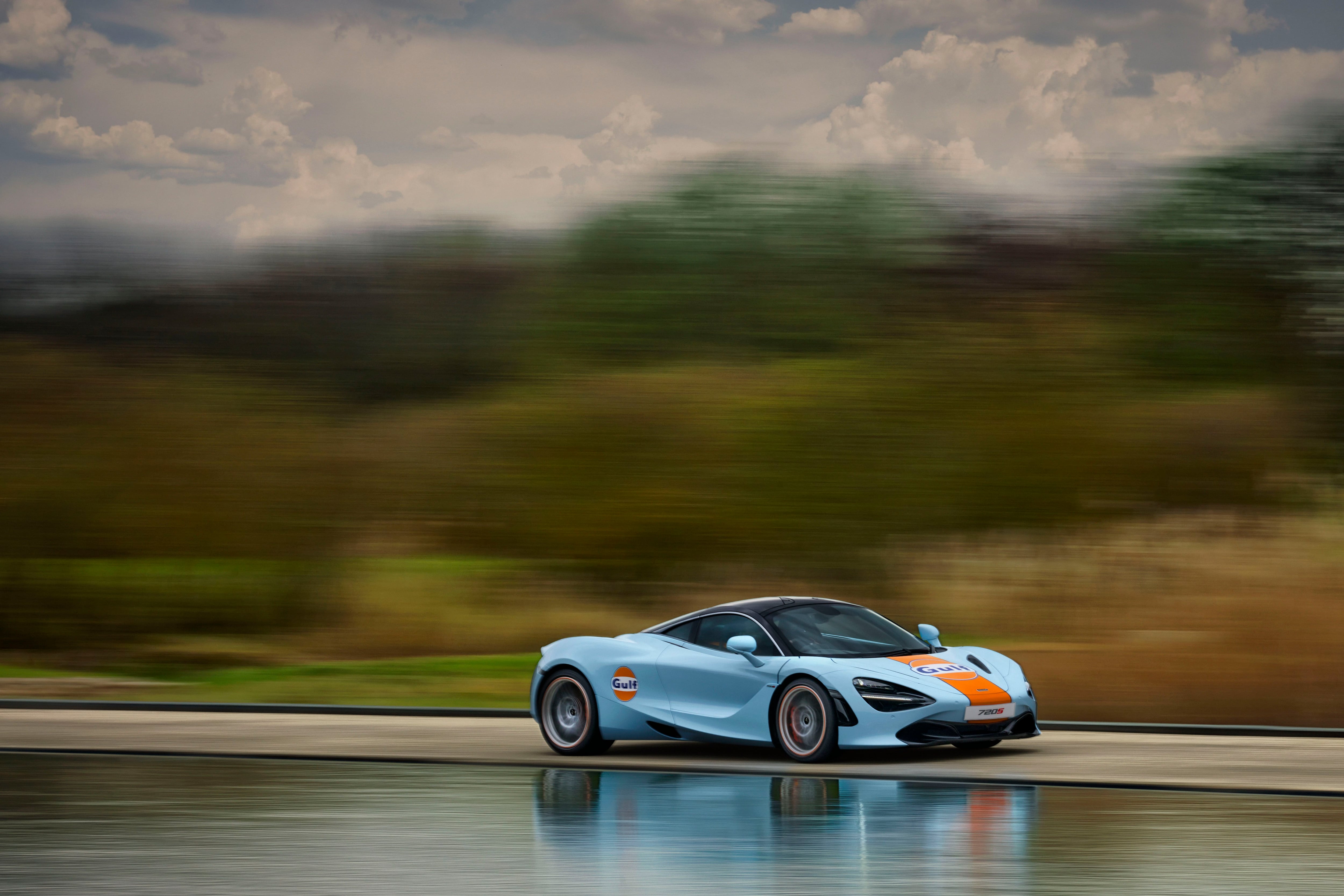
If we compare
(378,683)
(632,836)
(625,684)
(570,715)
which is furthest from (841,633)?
(378,683)

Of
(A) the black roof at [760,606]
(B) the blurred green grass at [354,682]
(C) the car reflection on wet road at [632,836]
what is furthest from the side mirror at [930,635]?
(B) the blurred green grass at [354,682]

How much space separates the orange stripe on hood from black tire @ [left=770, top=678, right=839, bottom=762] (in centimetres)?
69

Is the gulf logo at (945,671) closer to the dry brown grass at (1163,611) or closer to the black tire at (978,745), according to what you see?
the black tire at (978,745)

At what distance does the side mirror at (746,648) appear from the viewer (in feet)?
42.8

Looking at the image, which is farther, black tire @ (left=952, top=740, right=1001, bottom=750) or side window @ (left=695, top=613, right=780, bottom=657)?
side window @ (left=695, top=613, right=780, bottom=657)

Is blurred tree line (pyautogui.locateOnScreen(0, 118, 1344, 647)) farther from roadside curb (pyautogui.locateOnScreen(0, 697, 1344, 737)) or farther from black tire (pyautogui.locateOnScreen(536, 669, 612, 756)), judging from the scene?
black tire (pyautogui.locateOnScreen(536, 669, 612, 756))

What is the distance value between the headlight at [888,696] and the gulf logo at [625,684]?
193cm

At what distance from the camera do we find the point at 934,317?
111 ft

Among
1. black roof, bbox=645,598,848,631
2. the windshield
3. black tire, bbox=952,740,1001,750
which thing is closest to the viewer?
black tire, bbox=952,740,1001,750

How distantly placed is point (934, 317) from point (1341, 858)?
2571 cm

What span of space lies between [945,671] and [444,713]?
6.45 metres

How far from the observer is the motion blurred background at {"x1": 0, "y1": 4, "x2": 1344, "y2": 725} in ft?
101

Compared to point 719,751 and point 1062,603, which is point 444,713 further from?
point 1062,603

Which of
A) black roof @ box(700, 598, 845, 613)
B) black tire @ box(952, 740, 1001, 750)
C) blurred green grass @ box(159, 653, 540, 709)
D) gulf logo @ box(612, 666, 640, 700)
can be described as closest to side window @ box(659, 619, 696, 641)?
black roof @ box(700, 598, 845, 613)
